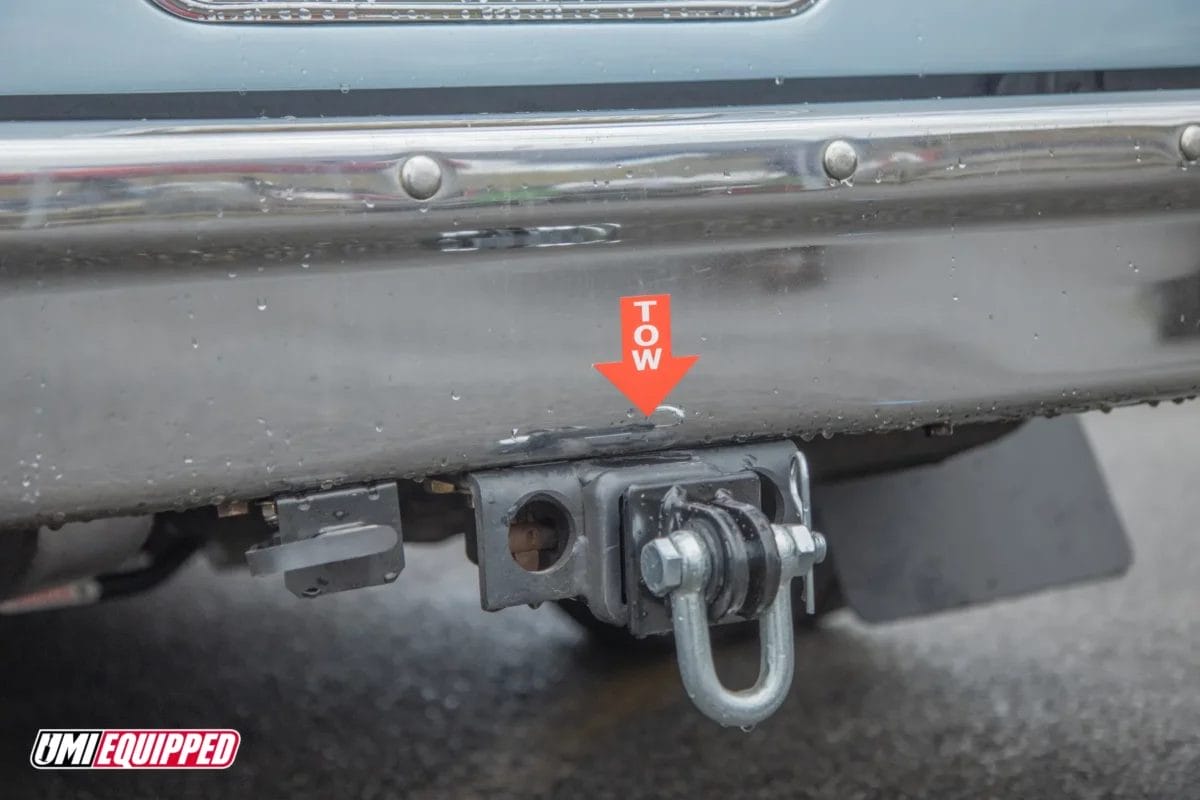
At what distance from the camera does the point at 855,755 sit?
2350 mm

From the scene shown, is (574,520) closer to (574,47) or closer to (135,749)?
(574,47)

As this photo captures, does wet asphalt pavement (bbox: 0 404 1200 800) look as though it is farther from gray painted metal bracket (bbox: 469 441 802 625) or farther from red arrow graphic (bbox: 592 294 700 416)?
red arrow graphic (bbox: 592 294 700 416)

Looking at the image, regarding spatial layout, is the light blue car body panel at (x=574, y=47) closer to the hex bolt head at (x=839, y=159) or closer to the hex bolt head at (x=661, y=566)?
the hex bolt head at (x=839, y=159)

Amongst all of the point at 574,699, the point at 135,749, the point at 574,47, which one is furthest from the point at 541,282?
the point at 574,699

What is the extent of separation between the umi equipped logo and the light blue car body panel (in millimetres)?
1277

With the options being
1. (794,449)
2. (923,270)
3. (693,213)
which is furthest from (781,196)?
(794,449)

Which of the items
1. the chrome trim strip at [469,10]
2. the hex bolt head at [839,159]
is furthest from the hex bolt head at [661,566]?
the chrome trim strip at [469,10]

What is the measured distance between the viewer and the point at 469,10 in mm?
1435

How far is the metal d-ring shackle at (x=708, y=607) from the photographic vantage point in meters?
1.46

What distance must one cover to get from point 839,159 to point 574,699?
147 cm

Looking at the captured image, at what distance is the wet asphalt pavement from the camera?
7.45ft

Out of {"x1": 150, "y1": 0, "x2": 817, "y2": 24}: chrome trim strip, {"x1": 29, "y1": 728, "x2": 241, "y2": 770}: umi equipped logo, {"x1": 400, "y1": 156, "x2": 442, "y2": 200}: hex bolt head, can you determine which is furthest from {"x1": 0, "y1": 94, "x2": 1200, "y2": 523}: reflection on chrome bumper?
{"x1": 29, "y1": 728, "x2": 241, "y2": 770}: umi equipped logo

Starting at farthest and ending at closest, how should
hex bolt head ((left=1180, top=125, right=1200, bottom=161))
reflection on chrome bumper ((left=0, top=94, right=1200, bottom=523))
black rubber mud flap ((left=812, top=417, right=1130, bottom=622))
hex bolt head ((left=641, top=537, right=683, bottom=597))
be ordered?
black rubber mud flap ((left=812, top=417, right=1130, bottom=622)) → hex bolt head ((left=1180, top=125, right=1200, bottom=161)) → hex bolt head ((left=641, top=537, right=683, bottom=597)) → reflection on chrome bumper ((left=0, top=94, right=1200, bottom=523))

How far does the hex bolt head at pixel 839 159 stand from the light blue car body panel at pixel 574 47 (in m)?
0.12
